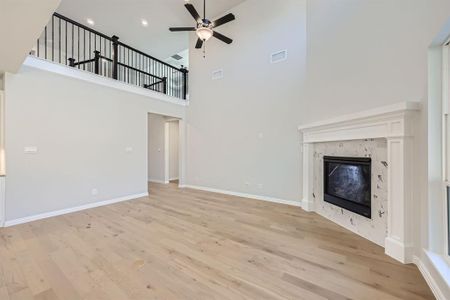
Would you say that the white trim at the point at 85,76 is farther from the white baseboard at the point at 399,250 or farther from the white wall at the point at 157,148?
the white baseboard at the point at 399,250

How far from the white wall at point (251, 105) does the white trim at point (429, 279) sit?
7.37 feet

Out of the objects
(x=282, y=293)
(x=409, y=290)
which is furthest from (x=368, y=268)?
(x=282, y=293)

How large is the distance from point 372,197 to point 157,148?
21.4 feet

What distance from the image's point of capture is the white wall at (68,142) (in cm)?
332

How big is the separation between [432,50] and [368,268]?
2201 mm

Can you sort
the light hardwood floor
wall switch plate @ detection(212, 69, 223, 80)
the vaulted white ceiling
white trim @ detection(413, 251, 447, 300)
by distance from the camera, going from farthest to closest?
wall switch plate @ detection(212, 69, 223, 80), the vaulted white ceiling, the light hardwood floor, white trim @ detection(413, 251, 447, 300)

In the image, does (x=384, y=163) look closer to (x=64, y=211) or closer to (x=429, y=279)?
(x=429, y=279)

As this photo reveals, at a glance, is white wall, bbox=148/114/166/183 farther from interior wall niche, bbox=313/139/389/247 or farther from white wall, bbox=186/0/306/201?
interior wall niche, bbox=313/139/389/247

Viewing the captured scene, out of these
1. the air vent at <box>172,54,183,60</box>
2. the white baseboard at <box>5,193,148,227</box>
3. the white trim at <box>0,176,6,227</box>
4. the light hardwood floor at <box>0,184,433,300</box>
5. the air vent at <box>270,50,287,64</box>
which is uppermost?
the air vent at <box>172,54,183,60</box>

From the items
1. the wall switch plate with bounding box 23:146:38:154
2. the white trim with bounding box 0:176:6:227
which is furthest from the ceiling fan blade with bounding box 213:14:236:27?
the white trim with bounding box 0:176:6:227

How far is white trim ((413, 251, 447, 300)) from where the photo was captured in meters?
1.60

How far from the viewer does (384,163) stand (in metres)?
2.49

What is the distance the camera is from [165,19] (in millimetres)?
5891

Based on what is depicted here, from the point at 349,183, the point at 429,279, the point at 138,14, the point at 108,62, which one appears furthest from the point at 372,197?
the point at 108,62
